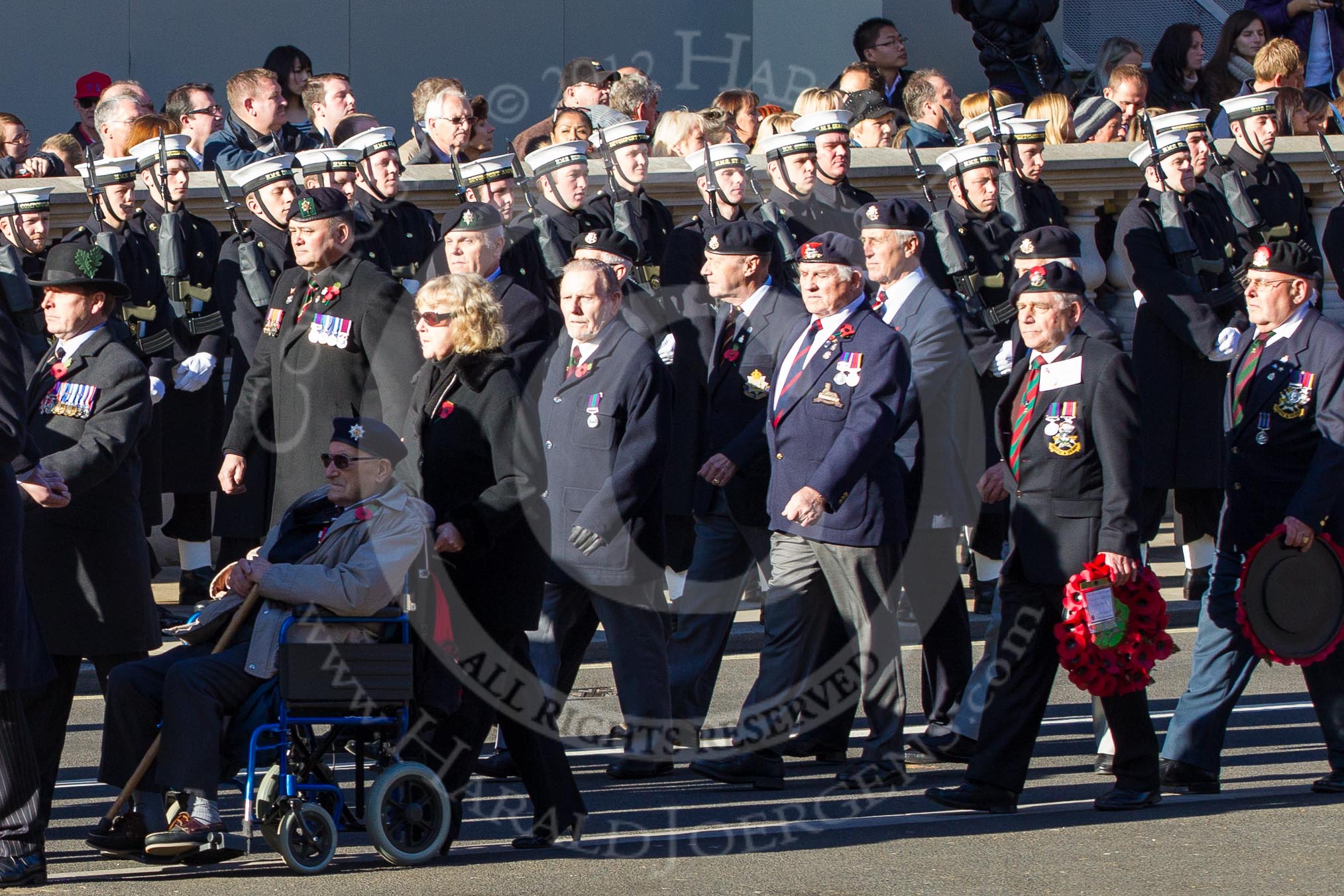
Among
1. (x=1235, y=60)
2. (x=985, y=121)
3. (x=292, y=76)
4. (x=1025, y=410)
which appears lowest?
(x=1025, y=410)

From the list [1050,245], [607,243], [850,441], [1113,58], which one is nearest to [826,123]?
[607,243]

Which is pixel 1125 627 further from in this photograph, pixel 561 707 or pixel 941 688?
pixel 561 707

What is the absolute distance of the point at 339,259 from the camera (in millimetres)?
8188

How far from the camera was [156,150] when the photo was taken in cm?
1131

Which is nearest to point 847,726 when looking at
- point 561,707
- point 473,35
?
point 561,707

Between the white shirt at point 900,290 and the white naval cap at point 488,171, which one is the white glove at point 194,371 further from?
the white shirt at point 900,290

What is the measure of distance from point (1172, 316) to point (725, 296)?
3477 mm

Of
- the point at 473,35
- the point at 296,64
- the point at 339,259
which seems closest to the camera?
the point at 339,259

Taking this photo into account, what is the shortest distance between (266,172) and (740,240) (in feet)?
9.22

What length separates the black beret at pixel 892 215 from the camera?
8.90 metres

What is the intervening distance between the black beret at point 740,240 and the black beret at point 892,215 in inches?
16.4

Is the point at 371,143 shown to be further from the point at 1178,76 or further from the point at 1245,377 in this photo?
the point at 1178,76

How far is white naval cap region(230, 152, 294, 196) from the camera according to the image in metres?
10.8

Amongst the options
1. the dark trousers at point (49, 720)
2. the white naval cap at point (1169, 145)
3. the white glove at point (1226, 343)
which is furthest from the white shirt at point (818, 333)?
the white naval cap at point (1169, 145)
